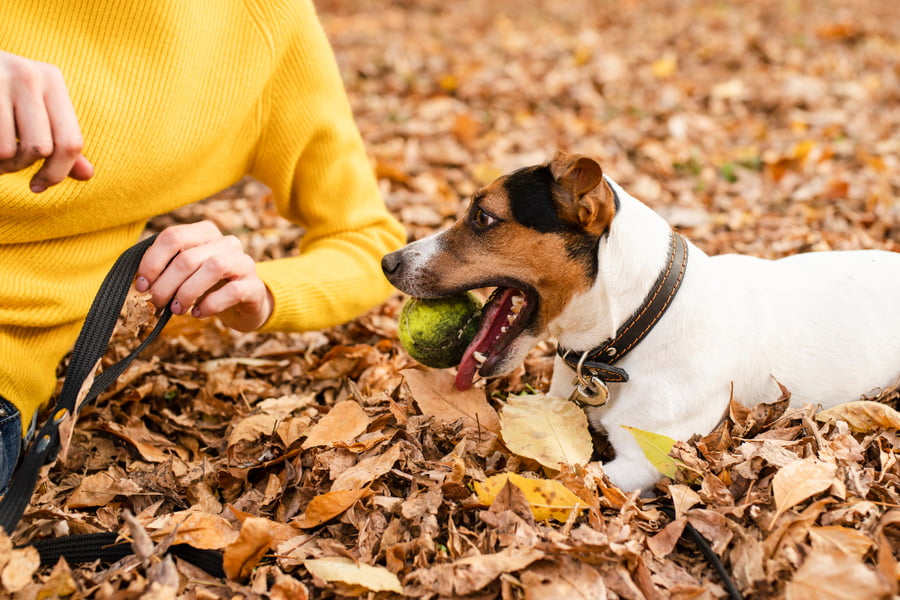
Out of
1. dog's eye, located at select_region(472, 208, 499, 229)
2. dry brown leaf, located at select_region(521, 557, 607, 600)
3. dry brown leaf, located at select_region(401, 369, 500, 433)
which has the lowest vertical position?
dry brown leaf, located at select_region(401, 369, 500, 433)

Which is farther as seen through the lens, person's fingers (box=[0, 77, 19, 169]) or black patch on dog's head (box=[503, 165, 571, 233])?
black patch on dog's head (box=[503, 165, 571, 233])

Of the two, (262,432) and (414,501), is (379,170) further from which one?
(414,501)

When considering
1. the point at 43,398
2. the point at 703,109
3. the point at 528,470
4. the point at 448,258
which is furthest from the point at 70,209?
the point at 703,109

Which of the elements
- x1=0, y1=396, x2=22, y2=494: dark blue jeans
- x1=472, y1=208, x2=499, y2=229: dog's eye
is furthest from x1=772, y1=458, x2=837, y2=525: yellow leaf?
x1=0, y1=396, x2=22, y2=494: dark blue jeans

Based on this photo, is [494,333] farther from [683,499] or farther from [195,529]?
[195,529]

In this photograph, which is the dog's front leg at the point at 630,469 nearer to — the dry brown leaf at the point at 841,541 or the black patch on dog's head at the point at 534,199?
the dry brown leaf at the point at 841,541

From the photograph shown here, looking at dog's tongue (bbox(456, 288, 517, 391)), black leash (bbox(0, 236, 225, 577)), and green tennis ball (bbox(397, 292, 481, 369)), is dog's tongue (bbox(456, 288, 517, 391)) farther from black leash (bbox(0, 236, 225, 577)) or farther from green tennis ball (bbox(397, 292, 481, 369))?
black leash (bbox(0, 236, 225, 577))

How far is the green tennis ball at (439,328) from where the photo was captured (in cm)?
256

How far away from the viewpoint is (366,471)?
233 centimetres

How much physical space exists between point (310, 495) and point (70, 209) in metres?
1.08

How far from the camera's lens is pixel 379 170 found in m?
5.16

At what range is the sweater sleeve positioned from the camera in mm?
2557

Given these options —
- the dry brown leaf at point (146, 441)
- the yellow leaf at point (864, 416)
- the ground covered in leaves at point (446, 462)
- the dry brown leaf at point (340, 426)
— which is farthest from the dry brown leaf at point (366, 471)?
the yellow leaf at point (864, 416)

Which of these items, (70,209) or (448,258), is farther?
(448,258)
